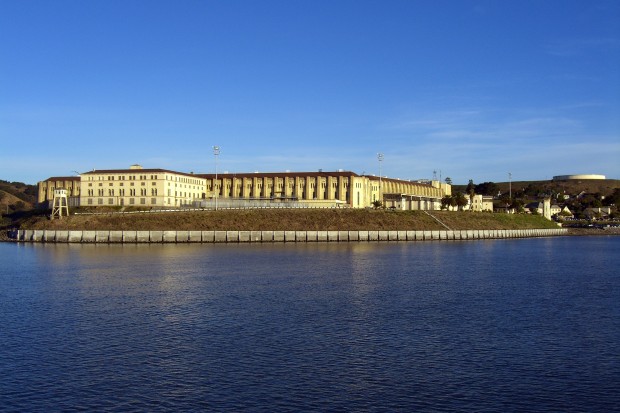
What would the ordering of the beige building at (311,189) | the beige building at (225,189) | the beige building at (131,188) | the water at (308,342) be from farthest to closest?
the beige building at (311,189), the beige building at (225,189), the beige building at (131,188), the water at (308,342)

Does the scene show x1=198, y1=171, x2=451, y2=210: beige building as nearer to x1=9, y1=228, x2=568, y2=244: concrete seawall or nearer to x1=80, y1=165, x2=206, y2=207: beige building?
x1=80, y1=165, x2=206, y2=207: beige building

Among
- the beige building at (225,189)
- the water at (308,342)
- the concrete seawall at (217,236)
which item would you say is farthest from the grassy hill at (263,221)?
the water at (308,342)

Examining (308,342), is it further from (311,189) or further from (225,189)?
(225,189)

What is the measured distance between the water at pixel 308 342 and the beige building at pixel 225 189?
8291 cm

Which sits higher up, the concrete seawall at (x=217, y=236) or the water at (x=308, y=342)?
the concrete seawall at (x=217, y=236)

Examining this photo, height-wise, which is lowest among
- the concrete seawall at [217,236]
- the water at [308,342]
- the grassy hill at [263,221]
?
the water at [308,342]

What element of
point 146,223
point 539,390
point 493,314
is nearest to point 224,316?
point 493,314

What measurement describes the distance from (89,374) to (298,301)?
19.3m

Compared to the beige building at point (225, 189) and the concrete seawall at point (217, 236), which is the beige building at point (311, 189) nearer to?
the beige building at point (225, 189)

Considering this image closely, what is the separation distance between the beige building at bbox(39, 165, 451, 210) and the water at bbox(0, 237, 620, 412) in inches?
3264

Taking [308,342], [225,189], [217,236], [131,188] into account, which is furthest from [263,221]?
[308,342]

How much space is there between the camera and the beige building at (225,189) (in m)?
140

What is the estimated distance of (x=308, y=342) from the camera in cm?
2981

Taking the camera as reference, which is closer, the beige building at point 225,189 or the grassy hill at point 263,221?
the grassy hill at point 263,221
